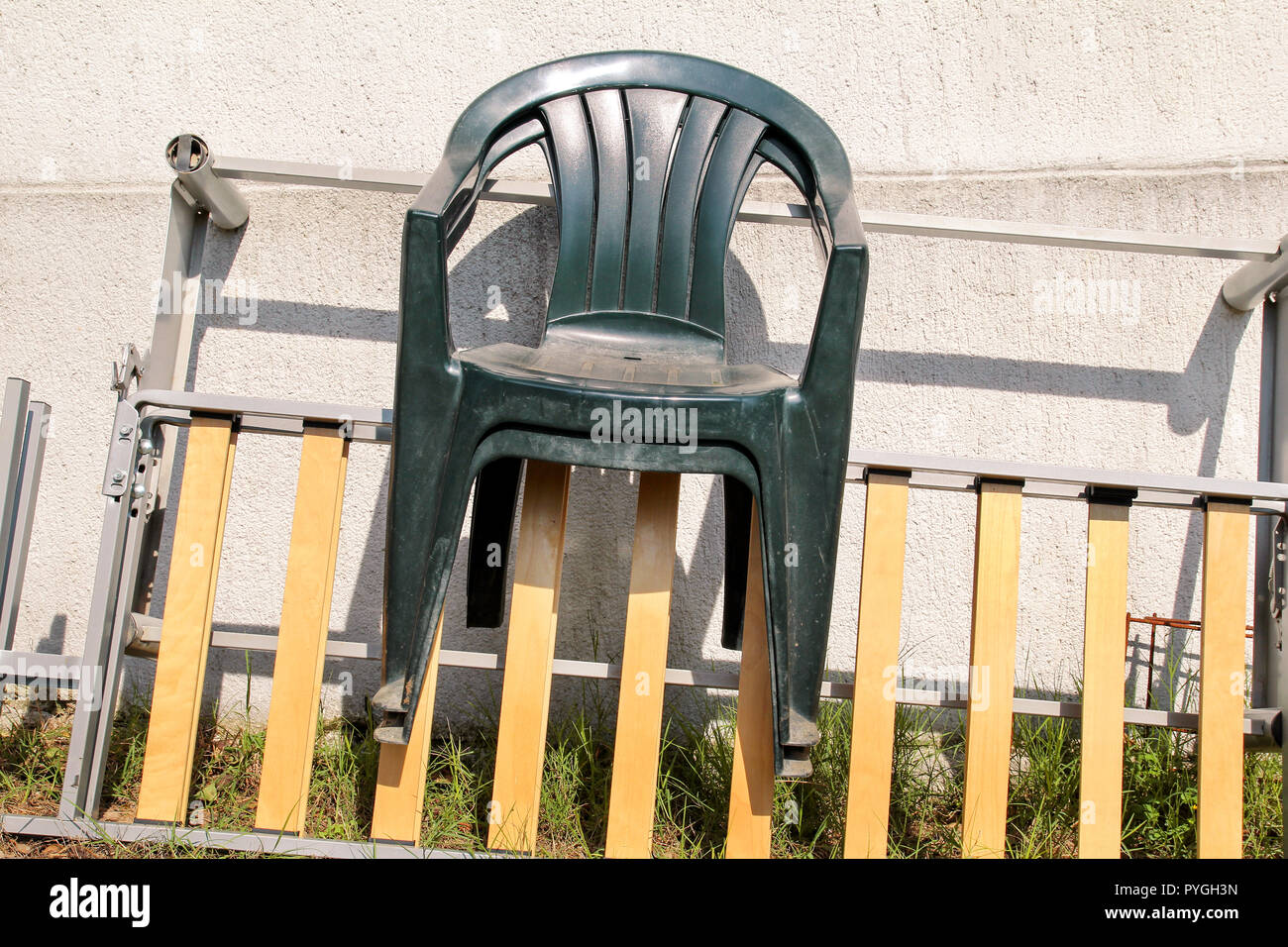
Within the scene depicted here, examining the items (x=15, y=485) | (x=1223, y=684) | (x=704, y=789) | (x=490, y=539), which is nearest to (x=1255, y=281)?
(x=1223, y=684)

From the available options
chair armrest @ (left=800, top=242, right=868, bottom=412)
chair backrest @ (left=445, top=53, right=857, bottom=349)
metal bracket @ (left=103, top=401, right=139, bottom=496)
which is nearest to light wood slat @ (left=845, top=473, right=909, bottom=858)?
chair armrest @ (left=800, top=242, right=868, bottom=412)

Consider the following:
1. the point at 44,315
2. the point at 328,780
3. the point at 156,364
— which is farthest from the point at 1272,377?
the point at 44,315

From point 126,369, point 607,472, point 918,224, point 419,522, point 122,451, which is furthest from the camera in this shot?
point 607,472

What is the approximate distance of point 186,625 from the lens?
52.6 inches

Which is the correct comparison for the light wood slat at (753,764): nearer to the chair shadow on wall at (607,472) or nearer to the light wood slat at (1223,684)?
the chair shadow on wall at (607,472)

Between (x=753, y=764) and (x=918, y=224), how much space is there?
1123 millimetres

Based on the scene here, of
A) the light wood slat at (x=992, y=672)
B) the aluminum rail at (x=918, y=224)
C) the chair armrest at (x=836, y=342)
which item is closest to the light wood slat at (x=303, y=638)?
the aluminum rail at (x=918, y=224)

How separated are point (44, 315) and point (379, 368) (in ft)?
2.69

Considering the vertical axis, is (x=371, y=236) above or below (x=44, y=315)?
above

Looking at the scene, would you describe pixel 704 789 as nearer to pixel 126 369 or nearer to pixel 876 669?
pixel 876 669

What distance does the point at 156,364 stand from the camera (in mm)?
1716

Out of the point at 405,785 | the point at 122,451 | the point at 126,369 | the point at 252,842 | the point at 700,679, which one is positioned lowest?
the point at 252,842

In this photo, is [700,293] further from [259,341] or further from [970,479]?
[259,341]

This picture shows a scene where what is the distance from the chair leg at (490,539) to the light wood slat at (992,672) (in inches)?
32.1
